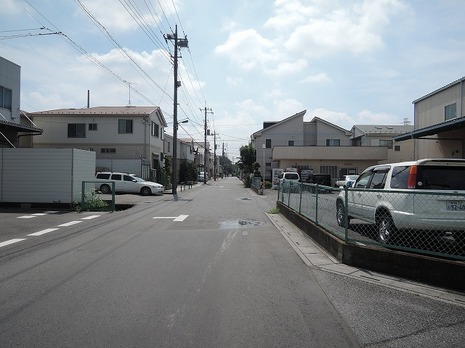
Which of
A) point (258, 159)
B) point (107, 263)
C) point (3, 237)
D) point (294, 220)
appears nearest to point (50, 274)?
point (107, 263)

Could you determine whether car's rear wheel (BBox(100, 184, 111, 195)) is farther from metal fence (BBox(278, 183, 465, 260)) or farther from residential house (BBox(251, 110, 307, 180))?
residential house (BBox(251, 110, 307, 180))

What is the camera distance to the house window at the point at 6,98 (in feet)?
77.7

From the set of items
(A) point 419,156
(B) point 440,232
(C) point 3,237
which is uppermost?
(A) point 419,156

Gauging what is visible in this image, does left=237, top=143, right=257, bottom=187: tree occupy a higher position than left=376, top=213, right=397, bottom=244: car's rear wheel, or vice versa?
left=237, top=143, right=257, bottom=187: tree

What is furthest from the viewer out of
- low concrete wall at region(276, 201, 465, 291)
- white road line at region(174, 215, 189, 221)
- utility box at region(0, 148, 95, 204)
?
utility box at region(0, 148, 95, 204)

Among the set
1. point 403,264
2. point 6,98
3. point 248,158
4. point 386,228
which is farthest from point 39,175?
point 248,158

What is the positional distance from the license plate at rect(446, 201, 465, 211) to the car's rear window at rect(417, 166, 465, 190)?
26.3 inches

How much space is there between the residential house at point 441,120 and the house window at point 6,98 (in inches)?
921

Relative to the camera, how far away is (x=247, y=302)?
5.32 meters

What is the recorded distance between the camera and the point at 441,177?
7.43 meters

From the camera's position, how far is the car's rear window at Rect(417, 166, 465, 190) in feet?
24.1

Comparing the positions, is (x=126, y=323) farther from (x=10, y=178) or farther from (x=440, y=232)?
(x=10, y=178)

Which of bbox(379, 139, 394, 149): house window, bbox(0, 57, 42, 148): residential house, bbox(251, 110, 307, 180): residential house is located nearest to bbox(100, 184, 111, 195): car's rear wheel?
bbox(0, 57, 42, 148): residential house

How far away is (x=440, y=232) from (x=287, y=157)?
41313mm
